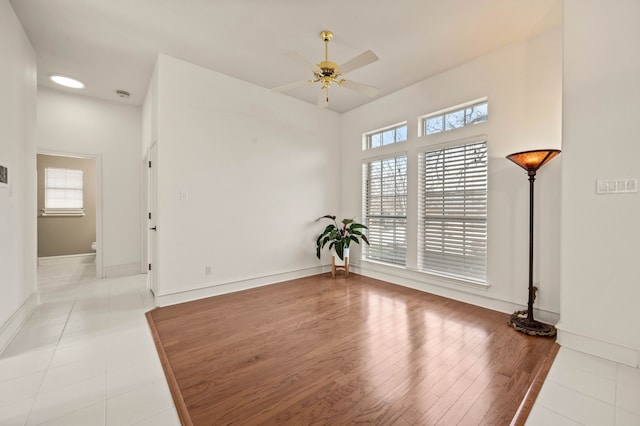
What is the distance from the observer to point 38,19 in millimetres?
2789

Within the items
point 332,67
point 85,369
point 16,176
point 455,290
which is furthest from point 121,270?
point 455,290

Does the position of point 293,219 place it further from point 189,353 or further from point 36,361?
point 36,361

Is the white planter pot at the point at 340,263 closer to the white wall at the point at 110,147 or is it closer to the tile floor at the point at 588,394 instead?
the tile floor at the point at 588,394

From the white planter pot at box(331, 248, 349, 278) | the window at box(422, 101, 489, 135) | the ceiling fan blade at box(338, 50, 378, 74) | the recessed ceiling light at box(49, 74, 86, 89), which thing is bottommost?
the white planter pot at box(331, 248, 349, 278)

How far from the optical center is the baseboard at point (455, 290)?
3.00 m

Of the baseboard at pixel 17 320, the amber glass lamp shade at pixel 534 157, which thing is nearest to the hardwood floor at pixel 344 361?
the baseboard at pixel 17 320

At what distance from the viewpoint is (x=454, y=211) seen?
3.72 metres

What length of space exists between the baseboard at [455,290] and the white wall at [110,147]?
4.45 metres

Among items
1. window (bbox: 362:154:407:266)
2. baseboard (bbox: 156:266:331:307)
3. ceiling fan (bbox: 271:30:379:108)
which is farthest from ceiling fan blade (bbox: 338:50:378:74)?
baseboard (bbox: 156:266:331:307)

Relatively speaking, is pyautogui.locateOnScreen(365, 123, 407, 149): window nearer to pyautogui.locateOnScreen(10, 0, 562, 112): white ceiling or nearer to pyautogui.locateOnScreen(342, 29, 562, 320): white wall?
pyautogui.locateOnScreen(342, 29, 562, 320): white wall

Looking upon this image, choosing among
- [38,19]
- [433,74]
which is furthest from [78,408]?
[433,74]

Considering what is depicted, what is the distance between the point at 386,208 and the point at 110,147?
502 cm

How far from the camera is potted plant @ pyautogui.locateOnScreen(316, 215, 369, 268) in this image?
4.78 metres

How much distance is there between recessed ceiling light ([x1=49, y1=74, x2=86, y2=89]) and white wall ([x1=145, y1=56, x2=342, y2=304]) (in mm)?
1434
